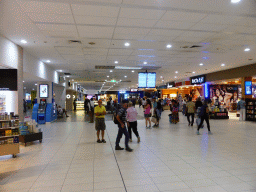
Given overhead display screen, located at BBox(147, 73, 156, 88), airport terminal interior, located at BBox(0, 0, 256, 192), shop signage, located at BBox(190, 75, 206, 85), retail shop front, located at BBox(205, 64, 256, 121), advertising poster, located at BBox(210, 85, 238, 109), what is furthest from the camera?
advertising poster, located at BBox(210, 85, 238, 109)

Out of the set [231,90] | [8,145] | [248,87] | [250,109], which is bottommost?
[8,145]

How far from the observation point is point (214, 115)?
14.1 metres

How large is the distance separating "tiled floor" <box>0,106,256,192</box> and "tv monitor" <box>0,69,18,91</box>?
238cm

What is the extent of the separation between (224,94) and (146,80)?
11.0 metres

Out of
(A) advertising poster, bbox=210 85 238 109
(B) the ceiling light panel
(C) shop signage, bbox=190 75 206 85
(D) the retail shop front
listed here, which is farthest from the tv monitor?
(A) advertising poster, bbox=210 85 238 109

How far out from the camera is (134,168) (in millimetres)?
4309

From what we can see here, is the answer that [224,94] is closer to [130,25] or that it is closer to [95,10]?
[130,25]

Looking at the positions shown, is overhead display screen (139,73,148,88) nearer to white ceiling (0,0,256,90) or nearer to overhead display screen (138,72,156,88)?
overhead display screen (138,72,156,88)

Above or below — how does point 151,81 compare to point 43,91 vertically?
above

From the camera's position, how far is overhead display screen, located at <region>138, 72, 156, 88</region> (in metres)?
13.7

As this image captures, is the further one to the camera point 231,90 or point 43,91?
point 231,90

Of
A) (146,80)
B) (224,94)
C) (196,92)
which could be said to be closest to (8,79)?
(146,80)

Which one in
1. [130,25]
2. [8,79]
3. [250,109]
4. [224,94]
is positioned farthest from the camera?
[224,94]

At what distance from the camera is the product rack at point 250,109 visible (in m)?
12.7
